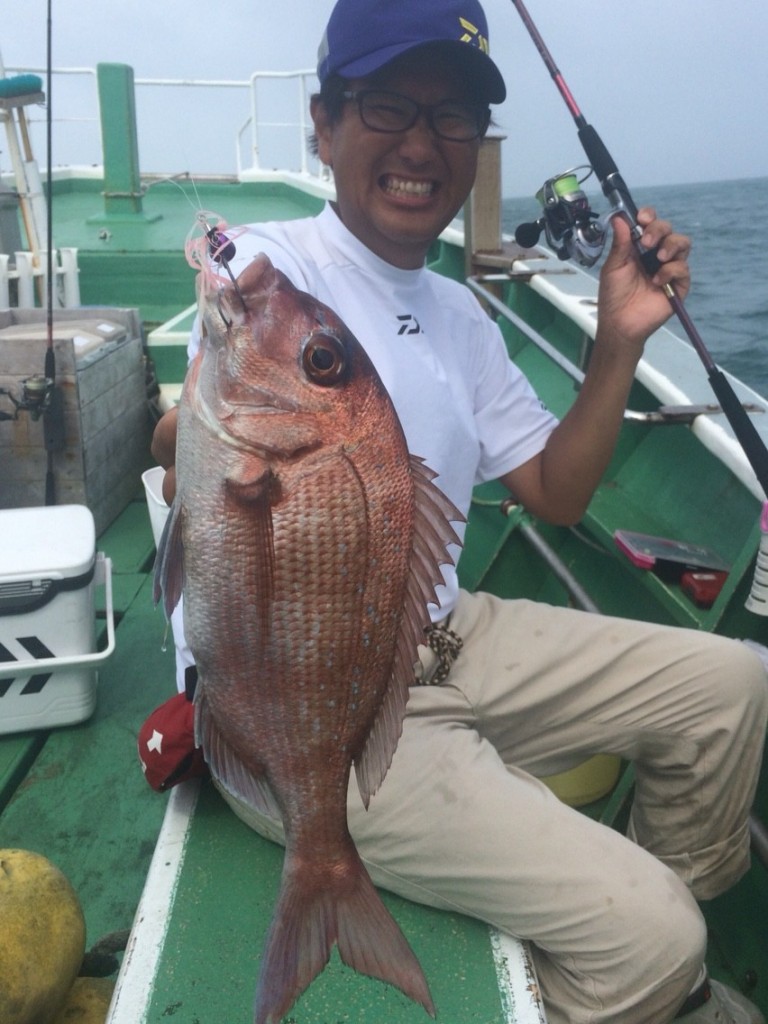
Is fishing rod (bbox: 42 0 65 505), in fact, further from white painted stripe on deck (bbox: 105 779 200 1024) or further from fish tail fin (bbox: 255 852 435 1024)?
fish tail fin (bbox: 255 852 435 1024)

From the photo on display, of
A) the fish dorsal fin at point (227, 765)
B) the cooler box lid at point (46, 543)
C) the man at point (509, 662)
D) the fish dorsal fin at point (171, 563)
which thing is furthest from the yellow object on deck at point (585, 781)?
the fish dorsal fin at point (171, 563)

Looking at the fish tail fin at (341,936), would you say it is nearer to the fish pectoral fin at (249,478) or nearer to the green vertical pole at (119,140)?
the fish pectoral fin at (249,478)

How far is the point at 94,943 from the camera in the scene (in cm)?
210

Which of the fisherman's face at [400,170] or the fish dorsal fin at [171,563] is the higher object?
the fisherman's face at [400,170]

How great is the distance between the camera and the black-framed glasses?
1.79m

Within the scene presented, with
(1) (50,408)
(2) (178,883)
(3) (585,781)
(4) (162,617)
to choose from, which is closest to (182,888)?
Answer: (2) (178,883)

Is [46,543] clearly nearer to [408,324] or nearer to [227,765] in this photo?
[408,324]

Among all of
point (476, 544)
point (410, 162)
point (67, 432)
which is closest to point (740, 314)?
point (476, 544)

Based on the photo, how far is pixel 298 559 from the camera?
123 centimetres

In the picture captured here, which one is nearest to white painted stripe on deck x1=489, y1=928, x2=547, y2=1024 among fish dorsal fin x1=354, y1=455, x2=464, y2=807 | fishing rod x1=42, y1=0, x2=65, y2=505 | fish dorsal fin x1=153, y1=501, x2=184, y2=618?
fish dorsal fin x1=354, y1=455, x2=464, y2=807

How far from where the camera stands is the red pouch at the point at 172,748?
191 cm

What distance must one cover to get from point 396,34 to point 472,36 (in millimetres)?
186

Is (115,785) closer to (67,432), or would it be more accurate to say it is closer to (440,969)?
(440,969)

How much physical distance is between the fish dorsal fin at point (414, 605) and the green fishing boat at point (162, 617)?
0.52 metres
